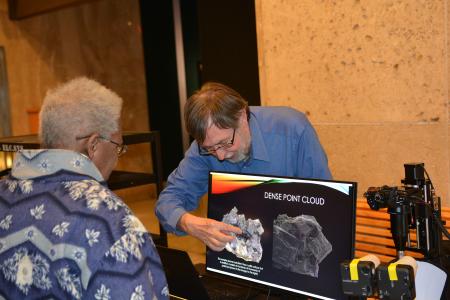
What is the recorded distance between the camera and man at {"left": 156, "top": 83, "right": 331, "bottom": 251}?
2.01 m

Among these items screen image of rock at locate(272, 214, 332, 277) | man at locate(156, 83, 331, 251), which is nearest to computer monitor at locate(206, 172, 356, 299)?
screen image of rock at locate(272, 214, 332, 277)

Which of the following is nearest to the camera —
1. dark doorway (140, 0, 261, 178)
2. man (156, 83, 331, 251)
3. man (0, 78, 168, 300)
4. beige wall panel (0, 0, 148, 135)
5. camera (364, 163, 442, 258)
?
man (0, 78, 168, 300)

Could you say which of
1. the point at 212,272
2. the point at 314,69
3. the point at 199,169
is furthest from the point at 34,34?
the point at 212,272

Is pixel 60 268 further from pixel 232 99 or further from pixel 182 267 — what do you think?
pixel 232 99

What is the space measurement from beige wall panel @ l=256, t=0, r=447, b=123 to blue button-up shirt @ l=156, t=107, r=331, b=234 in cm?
98

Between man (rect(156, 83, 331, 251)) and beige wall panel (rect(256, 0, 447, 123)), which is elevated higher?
beige wall panel (rect(256, 0, 447, 123))

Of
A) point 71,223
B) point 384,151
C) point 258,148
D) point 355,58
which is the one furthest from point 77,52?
point 71,223

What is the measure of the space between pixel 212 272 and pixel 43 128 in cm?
89

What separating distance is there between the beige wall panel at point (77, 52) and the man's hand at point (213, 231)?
5045mm

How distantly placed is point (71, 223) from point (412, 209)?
3.06ft

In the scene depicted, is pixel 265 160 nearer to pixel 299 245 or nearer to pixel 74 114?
pixel 299 245

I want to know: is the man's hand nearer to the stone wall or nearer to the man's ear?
the man's ear

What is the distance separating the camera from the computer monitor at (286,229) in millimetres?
1523

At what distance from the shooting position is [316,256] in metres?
1.57
